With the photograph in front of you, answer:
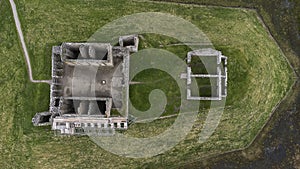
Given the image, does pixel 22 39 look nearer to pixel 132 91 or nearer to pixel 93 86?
pixel 93 86

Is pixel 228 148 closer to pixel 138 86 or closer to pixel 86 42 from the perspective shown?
pixel 138 86

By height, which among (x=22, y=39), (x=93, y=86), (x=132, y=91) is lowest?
(x=132, y=91)

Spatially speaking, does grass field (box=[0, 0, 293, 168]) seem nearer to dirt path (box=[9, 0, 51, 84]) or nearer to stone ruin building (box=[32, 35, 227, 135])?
dirt path (box=[9, 0, 51, 84])

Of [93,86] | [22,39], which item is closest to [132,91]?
[93,86]

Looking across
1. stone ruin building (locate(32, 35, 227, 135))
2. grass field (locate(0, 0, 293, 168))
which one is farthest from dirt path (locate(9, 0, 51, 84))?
stone ruin building (locate(32, 35, 227, 135))

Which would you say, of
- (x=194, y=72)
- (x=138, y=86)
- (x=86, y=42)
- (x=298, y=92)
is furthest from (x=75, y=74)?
(x=298, y=92)

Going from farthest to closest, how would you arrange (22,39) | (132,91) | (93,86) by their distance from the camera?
1. (22,39)
2. (93,86)
3. (132,91)
